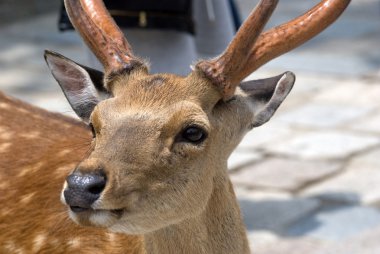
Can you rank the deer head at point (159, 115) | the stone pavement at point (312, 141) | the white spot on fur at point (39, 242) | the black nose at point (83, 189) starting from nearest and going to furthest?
the black nose at point (83, 189) → the deer head at point (159, 115) → the white spot on fur at point (39, 242) → the stone pavement at point (312, 141)

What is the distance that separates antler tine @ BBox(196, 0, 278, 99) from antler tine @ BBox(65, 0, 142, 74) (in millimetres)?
272

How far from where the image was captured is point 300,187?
6891 millimetres

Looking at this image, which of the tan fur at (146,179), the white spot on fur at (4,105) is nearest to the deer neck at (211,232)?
the tan fur at (146,179)

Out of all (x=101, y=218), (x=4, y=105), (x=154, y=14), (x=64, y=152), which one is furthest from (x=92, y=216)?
(x=154, y=14)

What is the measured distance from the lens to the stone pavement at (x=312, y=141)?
247 inches

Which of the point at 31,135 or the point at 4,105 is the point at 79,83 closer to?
the point at 31,135

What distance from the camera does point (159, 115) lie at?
3.59 meters

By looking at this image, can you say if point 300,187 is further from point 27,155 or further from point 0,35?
point 0,35

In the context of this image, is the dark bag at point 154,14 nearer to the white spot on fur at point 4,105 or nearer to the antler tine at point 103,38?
the white spot on fur at point 4,105

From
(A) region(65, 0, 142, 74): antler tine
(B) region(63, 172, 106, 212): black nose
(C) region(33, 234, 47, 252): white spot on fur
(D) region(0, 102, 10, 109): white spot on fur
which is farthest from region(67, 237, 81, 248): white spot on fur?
(D) region(0, 102, 10, 109): white spot on fur

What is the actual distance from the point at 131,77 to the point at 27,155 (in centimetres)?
93

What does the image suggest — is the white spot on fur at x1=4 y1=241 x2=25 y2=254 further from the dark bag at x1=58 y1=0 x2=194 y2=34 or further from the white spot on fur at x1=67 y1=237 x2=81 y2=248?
the dark bag at x1=58 y1=0 x2=194 y2=34

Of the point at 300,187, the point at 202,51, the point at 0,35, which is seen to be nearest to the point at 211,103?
the point at 202,51

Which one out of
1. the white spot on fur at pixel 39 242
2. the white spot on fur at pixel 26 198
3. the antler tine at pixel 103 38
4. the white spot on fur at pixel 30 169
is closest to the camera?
the antler tine at pixel 103 38
